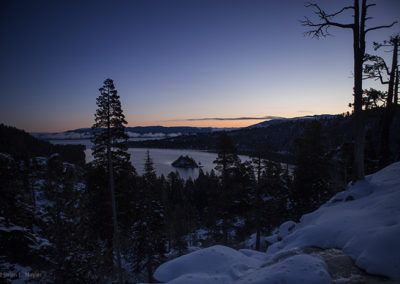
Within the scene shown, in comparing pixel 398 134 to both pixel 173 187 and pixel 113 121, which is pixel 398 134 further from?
pixel 113 121

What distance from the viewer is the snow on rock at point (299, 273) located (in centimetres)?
341

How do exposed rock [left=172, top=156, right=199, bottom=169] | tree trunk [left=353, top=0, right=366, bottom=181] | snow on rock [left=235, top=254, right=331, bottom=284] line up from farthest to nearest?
exposed rock [left=172, top=156, right=199, bottom=169] < tree trunk [left=353, top=0, right=366, bottom=181] < snow on rock [left=235, top=254, right=331, bottom=284]

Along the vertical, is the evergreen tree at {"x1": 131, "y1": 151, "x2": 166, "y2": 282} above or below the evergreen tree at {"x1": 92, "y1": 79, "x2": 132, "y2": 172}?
below

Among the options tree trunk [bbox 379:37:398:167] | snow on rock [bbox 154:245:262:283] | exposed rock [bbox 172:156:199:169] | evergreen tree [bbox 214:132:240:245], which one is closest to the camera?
snow on rock [bbox 154:245:262:283]

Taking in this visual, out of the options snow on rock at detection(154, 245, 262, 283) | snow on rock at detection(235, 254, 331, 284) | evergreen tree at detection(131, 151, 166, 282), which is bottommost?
→ evergreen tree at detection(131, 151, 166, 282)

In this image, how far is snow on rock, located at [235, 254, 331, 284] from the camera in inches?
134

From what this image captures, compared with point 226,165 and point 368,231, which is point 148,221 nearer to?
point 226,165

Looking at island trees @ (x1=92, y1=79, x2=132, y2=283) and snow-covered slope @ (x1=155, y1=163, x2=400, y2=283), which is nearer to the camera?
snow-covered slope @ (x1=155, y1=163, x2=400, y2=283)

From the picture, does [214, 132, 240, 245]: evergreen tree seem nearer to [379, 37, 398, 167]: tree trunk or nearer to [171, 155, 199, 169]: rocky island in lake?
[379, 37, 398, 167]: tree trunk

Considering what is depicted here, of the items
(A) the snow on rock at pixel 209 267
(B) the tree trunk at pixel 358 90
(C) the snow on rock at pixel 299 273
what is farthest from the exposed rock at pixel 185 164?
(C) the snow on rock at pixel 299 273

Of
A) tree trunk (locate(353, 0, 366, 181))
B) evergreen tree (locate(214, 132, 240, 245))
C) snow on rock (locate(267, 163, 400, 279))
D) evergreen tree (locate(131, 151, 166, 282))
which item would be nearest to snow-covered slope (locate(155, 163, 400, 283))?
snow on rock (locate(267, 163, 400, 279))

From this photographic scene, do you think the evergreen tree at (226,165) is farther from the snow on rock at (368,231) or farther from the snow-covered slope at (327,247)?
the snow on rock at (368,231)

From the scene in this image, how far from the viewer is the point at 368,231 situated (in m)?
4.02

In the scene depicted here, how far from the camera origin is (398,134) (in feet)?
169
